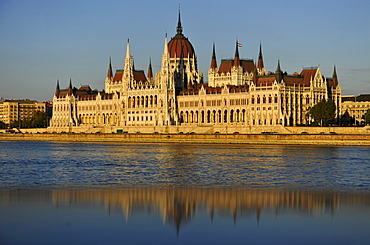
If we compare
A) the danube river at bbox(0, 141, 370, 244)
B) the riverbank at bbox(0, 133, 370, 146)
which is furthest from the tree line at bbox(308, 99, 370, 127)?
the danube river at bbox(0, 141, 370, 244)

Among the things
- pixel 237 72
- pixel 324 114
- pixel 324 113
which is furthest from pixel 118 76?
pixel 324 114

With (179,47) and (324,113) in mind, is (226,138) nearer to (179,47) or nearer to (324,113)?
(324,113)

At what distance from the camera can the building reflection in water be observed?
98.0 feet

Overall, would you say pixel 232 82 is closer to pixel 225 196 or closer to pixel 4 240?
pixel 225 196

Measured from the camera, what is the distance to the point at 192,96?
160 meters

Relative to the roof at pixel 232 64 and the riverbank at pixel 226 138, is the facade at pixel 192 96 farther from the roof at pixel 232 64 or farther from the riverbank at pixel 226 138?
the riverbank at pixel 226 138

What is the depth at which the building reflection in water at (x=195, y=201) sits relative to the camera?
29.9m

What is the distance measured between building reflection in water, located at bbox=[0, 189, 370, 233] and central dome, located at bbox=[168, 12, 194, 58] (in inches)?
5519

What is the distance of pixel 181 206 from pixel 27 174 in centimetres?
2020

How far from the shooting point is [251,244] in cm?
2352

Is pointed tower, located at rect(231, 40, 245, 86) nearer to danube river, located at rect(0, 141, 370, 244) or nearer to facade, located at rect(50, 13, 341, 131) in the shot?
facade, located at rect(50, 13, 341, 131)

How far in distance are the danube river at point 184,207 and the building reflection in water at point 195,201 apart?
5cm

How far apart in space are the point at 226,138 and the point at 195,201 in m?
84.1

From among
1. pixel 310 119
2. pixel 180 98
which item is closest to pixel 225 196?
pixel 310 119
